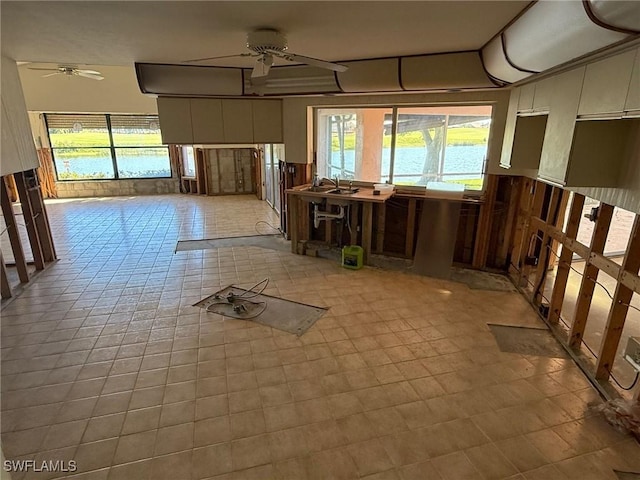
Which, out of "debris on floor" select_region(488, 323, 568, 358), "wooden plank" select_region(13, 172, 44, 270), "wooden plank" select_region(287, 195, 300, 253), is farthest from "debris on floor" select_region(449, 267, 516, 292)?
"wooden plank" select_region(13, 172, 44, 270)

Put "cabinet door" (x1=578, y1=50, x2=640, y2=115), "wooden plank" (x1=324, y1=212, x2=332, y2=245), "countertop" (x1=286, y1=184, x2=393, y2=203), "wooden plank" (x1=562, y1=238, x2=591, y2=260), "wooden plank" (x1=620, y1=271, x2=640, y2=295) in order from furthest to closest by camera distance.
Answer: "wooden plank" (x1=324, y1=212, x2=332, y2=245) < "countertop" (x1=286, y1=184, x2=393, y2=203) < "wooden plank" (x1=562, y1=238, x2=591, y2=260) < "wooden plank" (x1=620, y1=271, x2=640, y2=295) < "cabinet door" (x1=578, y1=50, x2=640, y2=115)

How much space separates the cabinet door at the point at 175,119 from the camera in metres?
5.16

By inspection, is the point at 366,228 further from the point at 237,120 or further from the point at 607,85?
the point at 607,85

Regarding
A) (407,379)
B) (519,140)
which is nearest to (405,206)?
(519,140)

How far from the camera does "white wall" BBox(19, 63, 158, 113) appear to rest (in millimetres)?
7734

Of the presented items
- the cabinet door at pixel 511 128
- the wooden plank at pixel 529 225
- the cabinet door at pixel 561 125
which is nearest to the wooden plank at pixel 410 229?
A: the wooden plank at pixel 529 225

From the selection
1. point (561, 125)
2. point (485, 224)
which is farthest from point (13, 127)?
point (485, 224)

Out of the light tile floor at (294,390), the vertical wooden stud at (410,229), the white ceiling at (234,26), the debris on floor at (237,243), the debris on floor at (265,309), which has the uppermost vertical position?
the white ceiling at (234,26)

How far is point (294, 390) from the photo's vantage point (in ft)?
8.98

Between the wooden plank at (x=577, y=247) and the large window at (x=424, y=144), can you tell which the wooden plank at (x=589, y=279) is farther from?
the large window at (x=424, y=144)

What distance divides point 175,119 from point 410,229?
3877mm

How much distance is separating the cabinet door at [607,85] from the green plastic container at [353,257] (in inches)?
123

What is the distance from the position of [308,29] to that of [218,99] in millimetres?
2896

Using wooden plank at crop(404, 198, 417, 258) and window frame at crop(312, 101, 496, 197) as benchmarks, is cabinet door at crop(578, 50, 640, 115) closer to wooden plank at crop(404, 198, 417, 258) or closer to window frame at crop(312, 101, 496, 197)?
window frame at crop(312, 101, 496, 197)
